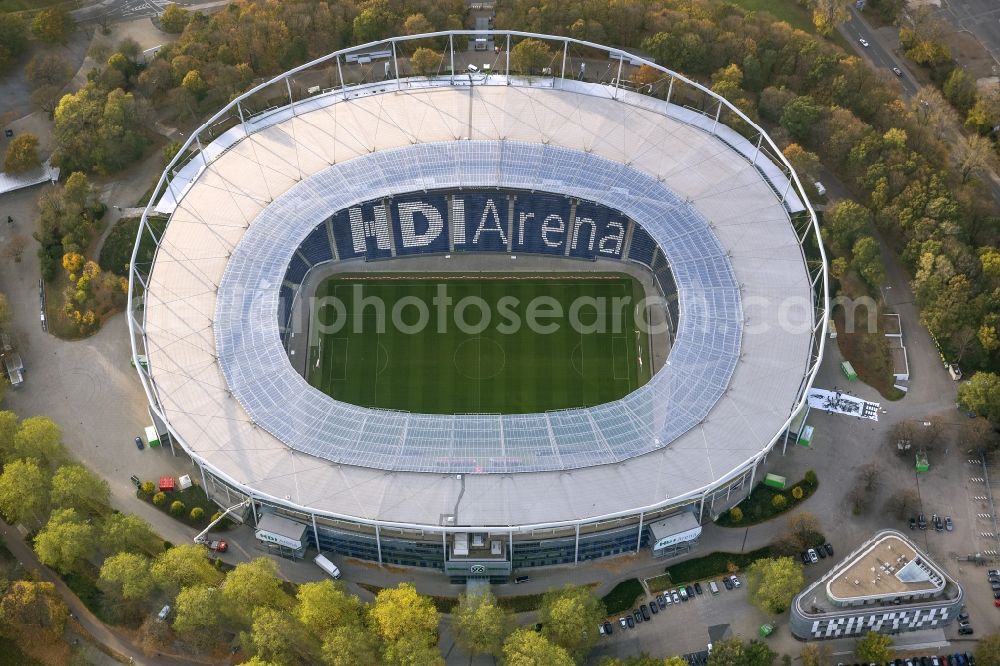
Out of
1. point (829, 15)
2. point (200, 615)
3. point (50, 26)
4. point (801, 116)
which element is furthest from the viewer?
point (829, 15)

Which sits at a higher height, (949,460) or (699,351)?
(699,351)

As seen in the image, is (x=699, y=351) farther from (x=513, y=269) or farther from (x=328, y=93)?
(x=328, y=93)

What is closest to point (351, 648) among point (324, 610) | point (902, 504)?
point (324, 610)

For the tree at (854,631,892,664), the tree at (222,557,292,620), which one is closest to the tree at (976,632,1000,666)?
the tree at (854,631,892,664)

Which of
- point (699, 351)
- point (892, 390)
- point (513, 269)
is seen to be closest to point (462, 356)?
point (513, 269)

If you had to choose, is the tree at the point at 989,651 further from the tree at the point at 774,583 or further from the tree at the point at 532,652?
the tree at the point at 532,652

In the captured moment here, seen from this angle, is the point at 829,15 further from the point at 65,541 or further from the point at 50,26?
the point at 65,541
